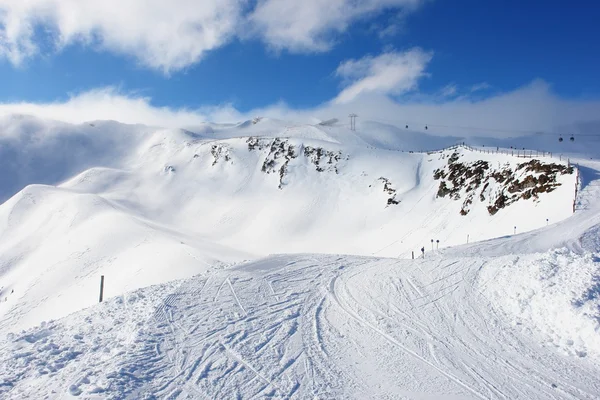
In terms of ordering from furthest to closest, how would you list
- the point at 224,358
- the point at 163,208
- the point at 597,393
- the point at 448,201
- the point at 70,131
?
the point at 70,131 < the point at 163,208 < the point at 448,201 < the point at 224,358 < the point at 597,393

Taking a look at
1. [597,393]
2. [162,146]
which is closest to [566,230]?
[597,393]

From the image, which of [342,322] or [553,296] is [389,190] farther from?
[342,322]

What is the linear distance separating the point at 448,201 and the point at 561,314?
4224cm

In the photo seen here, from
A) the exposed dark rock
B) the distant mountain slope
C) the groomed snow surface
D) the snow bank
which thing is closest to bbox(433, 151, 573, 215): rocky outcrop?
the distant mountain slope

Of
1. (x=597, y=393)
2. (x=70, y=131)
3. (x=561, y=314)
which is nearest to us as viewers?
(x=597, y=393)

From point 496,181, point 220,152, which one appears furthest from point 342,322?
point 220,152

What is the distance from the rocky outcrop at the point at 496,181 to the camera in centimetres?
3828

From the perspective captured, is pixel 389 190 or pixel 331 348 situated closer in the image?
pixel 331 348

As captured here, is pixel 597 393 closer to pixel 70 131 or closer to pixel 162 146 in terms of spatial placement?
pixel 162 146

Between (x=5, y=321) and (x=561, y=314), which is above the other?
(x=561, y=314)

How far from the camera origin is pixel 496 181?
46.0 m

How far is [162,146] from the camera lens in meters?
121

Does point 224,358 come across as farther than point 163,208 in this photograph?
No

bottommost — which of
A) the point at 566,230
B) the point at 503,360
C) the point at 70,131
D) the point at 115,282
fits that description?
the point at 115,282
